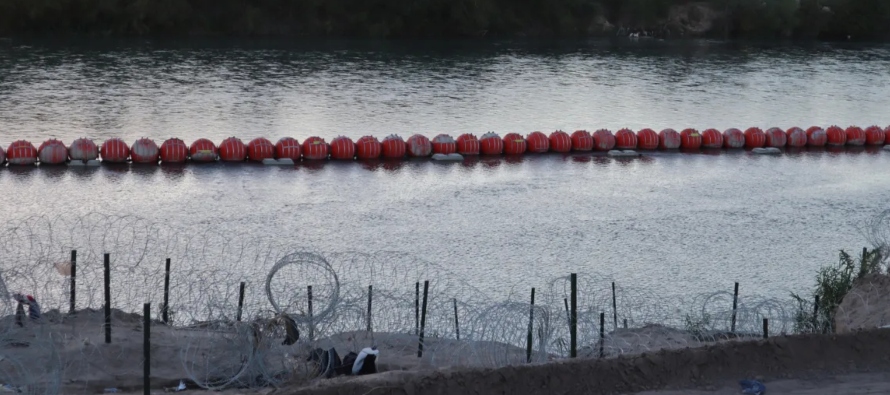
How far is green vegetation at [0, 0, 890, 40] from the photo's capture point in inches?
2844

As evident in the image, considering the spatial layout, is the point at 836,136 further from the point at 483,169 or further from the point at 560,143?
the point at 483,169

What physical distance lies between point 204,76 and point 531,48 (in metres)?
26.5

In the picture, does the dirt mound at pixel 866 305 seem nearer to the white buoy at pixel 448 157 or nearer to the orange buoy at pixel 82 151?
the white buoy at pixel 448 157

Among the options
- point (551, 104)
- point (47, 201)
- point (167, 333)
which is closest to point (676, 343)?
point (167, 333)

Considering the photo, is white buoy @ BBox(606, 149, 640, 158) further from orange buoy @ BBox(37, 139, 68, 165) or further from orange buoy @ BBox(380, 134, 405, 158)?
orange buoy @ BBox(37, 139, 68, 165)

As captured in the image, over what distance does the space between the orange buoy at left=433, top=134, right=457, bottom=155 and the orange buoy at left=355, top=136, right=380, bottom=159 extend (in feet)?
6.40

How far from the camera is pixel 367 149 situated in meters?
35.2

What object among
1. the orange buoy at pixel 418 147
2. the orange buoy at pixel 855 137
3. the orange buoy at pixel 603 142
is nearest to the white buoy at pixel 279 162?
the orange buoy at pixel 418 147

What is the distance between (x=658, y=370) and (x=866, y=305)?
4.52 meters

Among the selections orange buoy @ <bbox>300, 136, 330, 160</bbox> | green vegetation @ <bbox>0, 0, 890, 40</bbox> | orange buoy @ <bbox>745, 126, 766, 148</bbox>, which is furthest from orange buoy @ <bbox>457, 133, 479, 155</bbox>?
green vegetation @ <bbox>0, 0, 890, 40</bbox>

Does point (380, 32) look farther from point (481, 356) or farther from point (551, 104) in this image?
point (481, 356)

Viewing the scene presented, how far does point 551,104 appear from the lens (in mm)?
51031

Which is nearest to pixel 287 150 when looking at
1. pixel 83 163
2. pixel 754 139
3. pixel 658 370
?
pixel 83 163

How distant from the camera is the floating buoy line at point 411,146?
32875 mm
